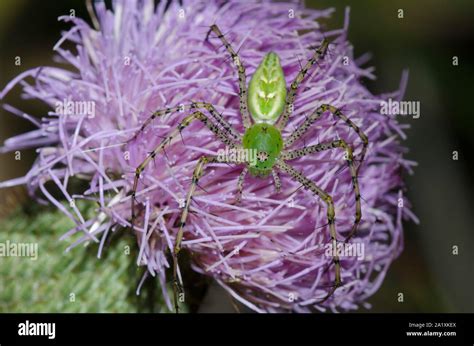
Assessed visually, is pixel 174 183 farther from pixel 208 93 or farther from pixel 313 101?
pixel 313 101

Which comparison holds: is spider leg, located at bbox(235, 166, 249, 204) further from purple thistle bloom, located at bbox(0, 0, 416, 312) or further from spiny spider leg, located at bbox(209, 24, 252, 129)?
spiny spider leg, located at bbox(209, 24, 252, 129)

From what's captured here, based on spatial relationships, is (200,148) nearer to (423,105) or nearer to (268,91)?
(268,91)

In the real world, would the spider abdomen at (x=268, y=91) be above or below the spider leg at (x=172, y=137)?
above

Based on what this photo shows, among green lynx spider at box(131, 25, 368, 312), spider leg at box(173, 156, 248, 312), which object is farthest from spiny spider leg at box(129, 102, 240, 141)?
spider leg at box(173, 156, 248, 312)

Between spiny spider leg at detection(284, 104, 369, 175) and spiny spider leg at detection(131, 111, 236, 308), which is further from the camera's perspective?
spiny spider leg at detection(284, 104, 369, 175)

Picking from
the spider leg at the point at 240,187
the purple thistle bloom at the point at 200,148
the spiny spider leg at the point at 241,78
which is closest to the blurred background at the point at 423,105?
the purple thistle bloom at the point at 200,148

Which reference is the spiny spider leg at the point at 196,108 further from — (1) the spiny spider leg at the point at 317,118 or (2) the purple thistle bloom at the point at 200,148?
(1) the spiny spider leg at the point at 317,118
